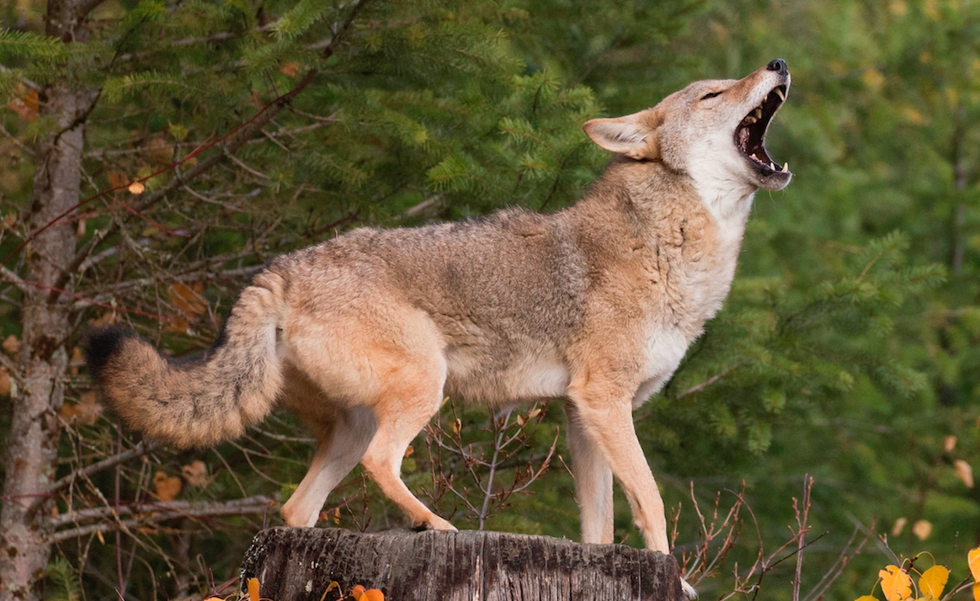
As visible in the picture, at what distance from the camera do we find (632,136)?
5.59 m

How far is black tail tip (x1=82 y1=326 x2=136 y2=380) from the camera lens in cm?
430

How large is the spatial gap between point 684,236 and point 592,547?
85.1 inches

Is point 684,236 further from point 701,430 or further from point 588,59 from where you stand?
point 588,59

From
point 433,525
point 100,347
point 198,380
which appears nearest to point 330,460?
point 198,380

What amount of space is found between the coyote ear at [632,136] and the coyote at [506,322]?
0.01m

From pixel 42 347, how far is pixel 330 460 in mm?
2685

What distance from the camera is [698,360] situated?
6836mm

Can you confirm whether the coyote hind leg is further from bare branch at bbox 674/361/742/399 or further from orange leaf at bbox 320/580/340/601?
bare branch at bbox 674/361/742/399

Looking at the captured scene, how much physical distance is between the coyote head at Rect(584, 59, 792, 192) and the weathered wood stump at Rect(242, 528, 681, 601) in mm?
2397

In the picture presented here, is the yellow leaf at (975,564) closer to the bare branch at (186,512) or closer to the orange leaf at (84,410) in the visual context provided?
the bare branch at (186,512)

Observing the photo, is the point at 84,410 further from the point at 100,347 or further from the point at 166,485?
the point at 100,347

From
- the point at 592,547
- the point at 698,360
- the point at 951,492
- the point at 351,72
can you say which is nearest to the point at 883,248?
the point at 698,360

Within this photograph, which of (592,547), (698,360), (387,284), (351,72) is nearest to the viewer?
(592,547)

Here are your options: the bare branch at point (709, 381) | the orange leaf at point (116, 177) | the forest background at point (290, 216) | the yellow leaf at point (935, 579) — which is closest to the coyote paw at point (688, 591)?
the forest background at point (290, 216)
